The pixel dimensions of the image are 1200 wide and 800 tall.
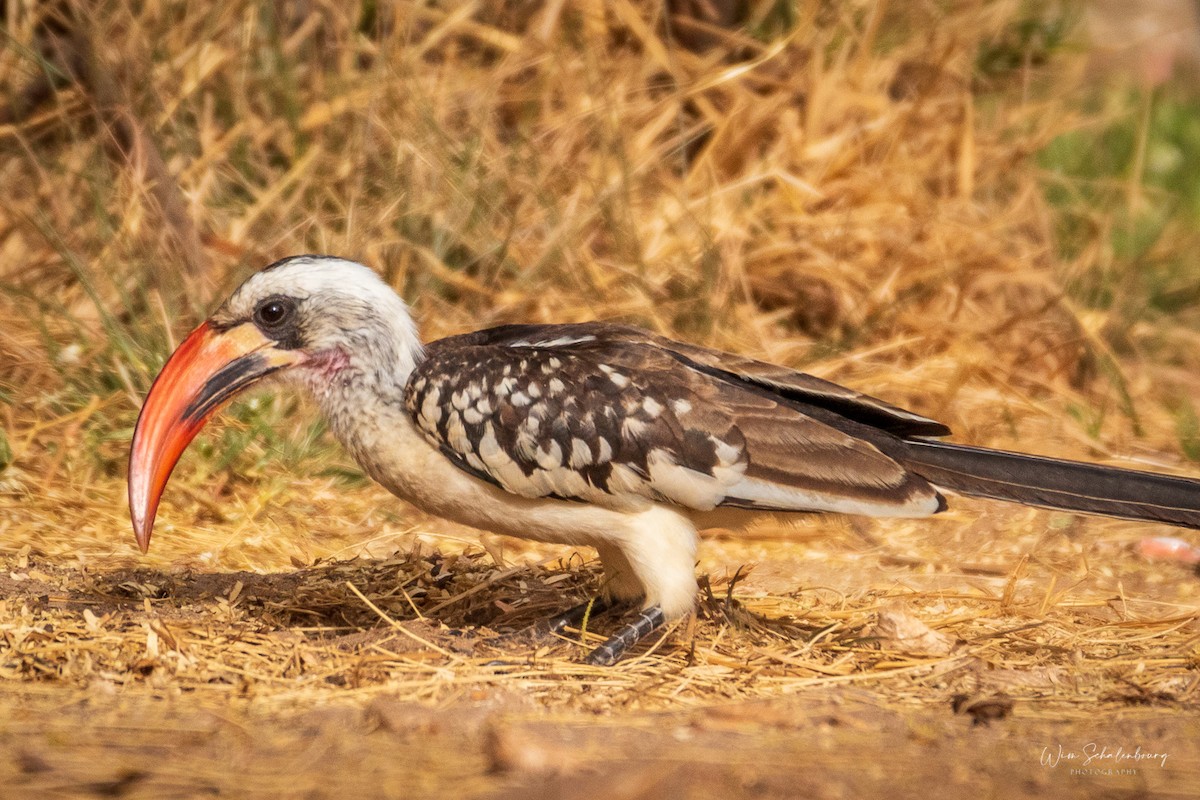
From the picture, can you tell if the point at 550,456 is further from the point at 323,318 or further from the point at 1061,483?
the point at 1061,483

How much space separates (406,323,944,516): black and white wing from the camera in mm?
2928

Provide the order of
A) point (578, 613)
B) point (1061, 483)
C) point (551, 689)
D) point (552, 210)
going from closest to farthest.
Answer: point (551, 689) → point (1061, 483) → point (578, 613) → point (552, 210)

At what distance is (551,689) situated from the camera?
9.05 ft

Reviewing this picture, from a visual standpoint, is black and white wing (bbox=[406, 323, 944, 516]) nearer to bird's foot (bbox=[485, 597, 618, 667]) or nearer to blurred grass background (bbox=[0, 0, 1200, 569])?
bird's foot (bbox=[485, 597, 618, 667])

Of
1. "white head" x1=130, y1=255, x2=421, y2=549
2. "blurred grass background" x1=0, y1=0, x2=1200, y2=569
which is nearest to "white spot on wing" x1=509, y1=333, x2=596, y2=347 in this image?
"white head" x1=130, y1=255, x2=421, y2=549

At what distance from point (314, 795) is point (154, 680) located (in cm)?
70

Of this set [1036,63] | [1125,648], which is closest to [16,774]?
[1125,648]

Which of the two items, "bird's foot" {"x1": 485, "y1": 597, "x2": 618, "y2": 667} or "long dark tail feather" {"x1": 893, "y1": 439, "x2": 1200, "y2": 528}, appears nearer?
"long dark tail feather" {"x1": 893, "y1": 439, "x2": 1200, "y2": 528}

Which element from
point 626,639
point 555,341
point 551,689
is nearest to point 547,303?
point 555,341

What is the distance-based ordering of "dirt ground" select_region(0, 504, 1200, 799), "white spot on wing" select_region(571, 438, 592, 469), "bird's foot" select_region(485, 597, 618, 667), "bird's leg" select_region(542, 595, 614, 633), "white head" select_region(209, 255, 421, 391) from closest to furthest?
"dirt ground" select_region(0, 504, 1200, 799)
"white spot on wing" select_region(571, 438, 592, 469)
"bird's foot" select_region(485, 597, 618, 667)
"white head" select_region(209, 255, 421, 391)
"bird's leg" select_region(542, 595, 614, 633)

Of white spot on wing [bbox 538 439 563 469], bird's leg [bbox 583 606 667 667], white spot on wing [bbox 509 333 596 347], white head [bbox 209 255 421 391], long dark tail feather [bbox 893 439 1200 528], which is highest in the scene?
white head [bbox 209 255 421 391]

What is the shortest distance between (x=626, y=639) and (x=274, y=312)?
3.67 feet

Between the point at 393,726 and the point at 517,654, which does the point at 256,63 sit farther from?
the point at 393,726

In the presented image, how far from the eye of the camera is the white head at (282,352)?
3131 mm
